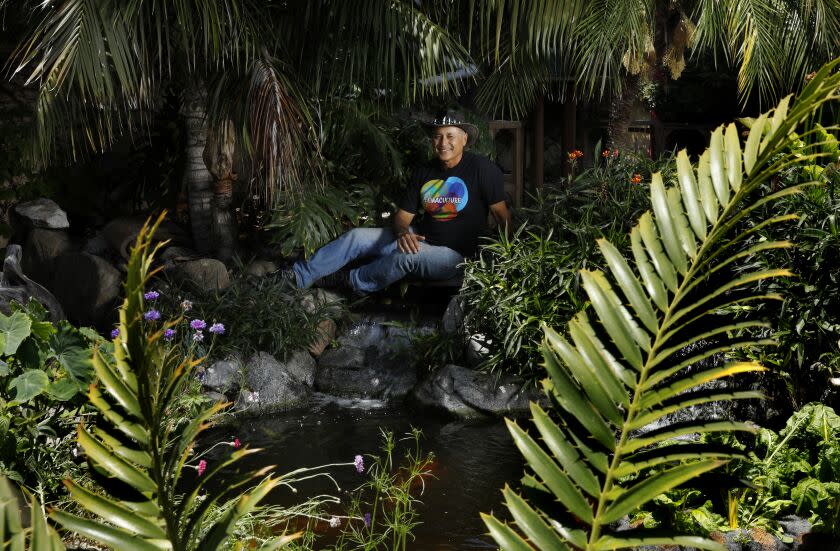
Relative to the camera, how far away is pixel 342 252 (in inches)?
323

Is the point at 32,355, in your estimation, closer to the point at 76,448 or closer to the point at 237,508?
the point at 76,448

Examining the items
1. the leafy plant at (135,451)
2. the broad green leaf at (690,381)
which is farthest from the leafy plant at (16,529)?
the broad green leaf at (690,381)

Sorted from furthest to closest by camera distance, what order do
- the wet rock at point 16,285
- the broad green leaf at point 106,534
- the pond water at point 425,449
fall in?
the wet rock at point 16,285 < the pond water at point 425,449 < the broad green leaf at point 106,534

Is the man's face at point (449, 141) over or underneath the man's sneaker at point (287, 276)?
over

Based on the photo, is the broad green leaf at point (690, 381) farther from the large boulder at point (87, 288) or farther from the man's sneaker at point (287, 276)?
the large boulder at point (87, 288)

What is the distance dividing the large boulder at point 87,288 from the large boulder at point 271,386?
170cm

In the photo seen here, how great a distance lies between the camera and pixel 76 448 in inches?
154

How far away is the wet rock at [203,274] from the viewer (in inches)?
308

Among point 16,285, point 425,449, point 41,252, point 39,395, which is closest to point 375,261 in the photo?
point 425,449

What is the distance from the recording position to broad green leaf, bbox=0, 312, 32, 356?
12.1 ft

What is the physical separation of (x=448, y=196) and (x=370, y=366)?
1.59m

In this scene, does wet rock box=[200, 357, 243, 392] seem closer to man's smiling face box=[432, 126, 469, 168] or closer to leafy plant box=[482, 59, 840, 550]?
man's smiling face box=[432, 126, 469, 168]

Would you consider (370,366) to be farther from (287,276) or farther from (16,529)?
(16,529)

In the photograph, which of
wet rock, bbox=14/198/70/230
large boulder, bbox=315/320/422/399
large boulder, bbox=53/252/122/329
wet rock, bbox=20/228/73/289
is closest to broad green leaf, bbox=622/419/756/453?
large boulder, bbox=315/320/422/399
